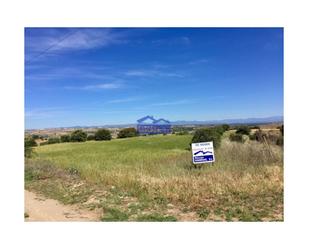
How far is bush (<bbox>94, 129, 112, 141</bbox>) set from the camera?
10488mm

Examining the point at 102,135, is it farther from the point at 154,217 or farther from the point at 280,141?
the point at 280,141

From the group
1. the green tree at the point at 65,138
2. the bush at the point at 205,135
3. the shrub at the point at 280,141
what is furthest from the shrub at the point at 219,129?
the green tree at the point at 65,138

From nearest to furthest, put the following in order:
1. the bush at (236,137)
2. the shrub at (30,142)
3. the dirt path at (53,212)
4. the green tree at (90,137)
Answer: the dirt path at (53,212) < the shrub at (30,142) < the bush at (236,137) < the green tree at (90,137)

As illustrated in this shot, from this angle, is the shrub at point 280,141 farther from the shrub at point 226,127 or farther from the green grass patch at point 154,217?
the green grass patch at point 154,217

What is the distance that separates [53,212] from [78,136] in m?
3.23

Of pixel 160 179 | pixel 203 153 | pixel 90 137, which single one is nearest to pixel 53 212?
pixel 160 179

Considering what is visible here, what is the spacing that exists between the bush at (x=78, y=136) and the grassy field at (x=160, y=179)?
26 cm

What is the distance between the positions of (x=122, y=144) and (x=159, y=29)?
337cm

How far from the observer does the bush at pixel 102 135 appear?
34.4ft

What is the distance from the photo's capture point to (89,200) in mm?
8383

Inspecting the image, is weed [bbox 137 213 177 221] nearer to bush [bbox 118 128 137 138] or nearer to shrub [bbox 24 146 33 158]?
bush [bbox 118 128 137 138]

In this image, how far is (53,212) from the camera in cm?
795
